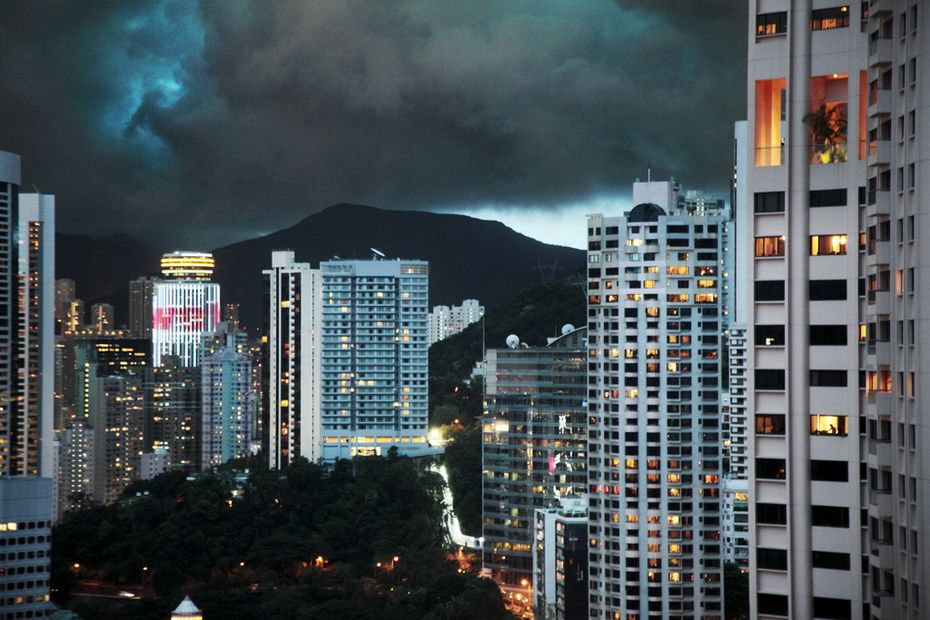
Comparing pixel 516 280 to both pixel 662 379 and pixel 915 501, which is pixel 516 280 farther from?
pixel 915 501

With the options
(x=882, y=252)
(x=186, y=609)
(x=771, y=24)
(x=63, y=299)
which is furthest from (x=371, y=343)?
(x=882, y=252)

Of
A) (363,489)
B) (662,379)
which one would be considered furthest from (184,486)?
(662,379)

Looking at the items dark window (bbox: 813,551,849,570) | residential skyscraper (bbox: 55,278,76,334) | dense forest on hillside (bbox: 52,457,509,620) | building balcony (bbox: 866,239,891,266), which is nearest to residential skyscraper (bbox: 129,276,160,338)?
residential skyscraper (bbox: 55,278,76,334)

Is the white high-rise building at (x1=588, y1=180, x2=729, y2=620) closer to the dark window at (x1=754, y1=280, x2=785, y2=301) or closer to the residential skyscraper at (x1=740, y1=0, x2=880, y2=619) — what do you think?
the residential skyscraper at (x1=740, y1=0, x2=880, y2=619)

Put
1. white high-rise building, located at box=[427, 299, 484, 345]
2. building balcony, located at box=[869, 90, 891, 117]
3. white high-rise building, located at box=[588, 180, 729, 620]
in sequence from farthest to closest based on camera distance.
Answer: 1. white high-rise building, located at box=[427, 299, 484, 345]
2. white high-rise building, located at box=[588, 180, 729, 620]
3. building balcony, located at box=[869, 90, 891, 117]

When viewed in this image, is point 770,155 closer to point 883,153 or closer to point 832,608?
point 883,153

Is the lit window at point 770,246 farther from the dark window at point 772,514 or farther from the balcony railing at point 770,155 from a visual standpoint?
the dark window at point 772,514
